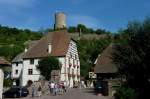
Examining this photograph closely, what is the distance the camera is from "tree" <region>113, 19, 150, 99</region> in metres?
34.0

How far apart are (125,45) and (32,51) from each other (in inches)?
1939

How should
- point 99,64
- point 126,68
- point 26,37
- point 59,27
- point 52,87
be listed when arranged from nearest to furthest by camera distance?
1. point 126,68
2. point 52,87
3. point 99,64
4. point 59,27
5. point 26,37

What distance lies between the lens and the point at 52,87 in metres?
46.5

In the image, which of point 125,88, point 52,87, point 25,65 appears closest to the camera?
point 125,88

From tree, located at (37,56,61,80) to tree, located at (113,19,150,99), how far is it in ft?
126

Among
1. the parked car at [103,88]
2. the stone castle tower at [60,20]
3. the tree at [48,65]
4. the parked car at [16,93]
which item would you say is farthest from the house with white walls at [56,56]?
the stone castle tower at [60,20]

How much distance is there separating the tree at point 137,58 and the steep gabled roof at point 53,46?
4217cm

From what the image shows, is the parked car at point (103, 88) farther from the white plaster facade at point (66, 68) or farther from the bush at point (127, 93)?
the white plaster facade at point (66, 68)

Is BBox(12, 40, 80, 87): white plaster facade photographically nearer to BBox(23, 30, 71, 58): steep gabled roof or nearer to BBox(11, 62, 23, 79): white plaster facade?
BBox(23, 30, 71, 58): steep gabled roof

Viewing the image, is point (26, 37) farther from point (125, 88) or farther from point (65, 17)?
point (125, 88)

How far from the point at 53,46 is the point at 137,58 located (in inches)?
1878

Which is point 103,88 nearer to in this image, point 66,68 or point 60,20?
point 66,68

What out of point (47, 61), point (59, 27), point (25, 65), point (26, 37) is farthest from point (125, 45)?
point (26, 37)

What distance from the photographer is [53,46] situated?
81.1 meters
